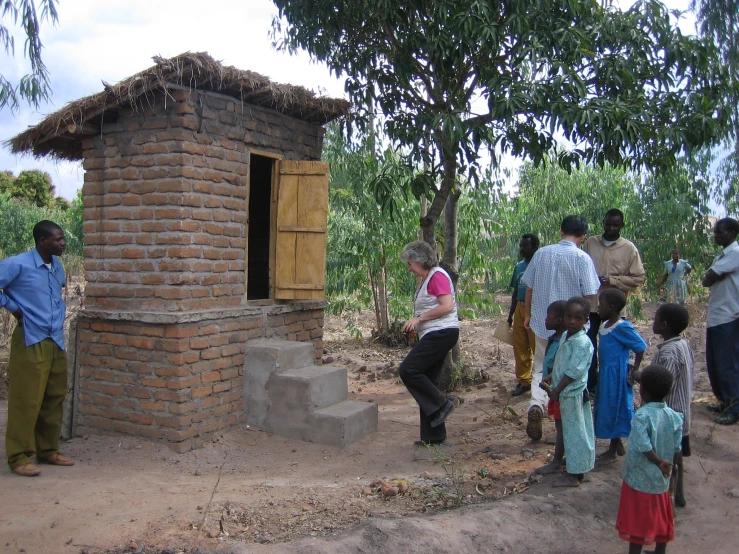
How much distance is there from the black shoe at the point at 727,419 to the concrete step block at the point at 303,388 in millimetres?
3227

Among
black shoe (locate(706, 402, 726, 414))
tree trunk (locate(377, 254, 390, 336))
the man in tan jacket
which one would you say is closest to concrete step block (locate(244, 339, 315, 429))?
the man in tan jacket

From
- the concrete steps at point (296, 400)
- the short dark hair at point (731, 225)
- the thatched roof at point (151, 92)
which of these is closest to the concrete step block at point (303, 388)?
the concrete steps at point (296, 400)

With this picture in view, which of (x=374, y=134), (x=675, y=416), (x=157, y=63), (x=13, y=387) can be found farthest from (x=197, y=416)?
(x=374, y=134)

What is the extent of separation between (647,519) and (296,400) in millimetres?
2953

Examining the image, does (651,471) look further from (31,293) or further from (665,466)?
(31,293)

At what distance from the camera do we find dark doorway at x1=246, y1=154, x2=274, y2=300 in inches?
288

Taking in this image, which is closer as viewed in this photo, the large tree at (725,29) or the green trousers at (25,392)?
the green trousers at (25,392)

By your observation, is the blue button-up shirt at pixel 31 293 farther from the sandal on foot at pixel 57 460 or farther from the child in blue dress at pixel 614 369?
the child in blue dress at pixel 614 369

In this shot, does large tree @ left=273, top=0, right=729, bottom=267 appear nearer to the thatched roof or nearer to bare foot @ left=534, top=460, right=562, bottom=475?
the thatched roof

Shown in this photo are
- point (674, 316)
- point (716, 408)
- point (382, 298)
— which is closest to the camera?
point (674, 316)

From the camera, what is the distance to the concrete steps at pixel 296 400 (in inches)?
203

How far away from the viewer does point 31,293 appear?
4395 millimetres

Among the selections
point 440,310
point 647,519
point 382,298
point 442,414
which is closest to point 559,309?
point 440,310

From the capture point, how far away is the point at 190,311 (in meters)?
4.89
